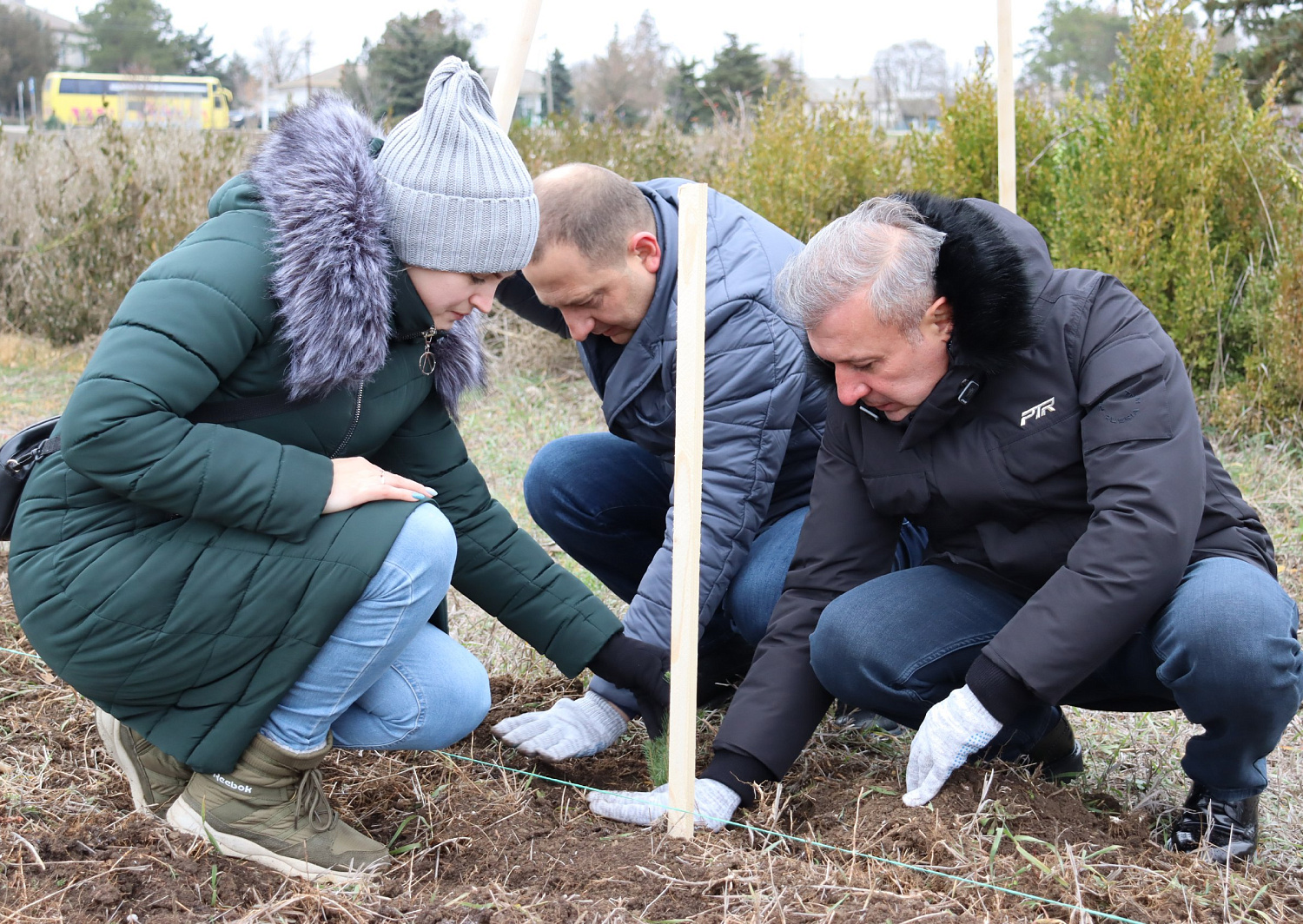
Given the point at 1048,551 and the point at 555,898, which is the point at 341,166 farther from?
the point at 1048,551

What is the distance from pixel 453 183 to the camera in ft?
6.02

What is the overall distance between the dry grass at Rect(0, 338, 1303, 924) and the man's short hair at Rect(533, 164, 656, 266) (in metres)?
1.18

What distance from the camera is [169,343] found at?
1627 mm

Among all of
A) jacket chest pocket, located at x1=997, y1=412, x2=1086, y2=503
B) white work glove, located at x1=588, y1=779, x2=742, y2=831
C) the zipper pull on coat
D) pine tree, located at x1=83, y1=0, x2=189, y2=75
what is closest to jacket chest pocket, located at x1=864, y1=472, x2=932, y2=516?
jacket chest pocket, located at x1=997, y1=412, x2=1086, y2=503

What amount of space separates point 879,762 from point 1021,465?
0.82m

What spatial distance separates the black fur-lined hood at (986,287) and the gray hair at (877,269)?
0.11ft

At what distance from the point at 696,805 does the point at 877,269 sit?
1.06 metres

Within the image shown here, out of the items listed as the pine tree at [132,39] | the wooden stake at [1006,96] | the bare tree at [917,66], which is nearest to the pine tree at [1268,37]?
the wooden stake at [1006,96]

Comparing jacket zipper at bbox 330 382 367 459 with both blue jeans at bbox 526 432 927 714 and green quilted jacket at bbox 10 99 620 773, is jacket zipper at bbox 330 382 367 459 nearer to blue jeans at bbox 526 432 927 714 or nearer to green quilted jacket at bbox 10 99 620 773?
green quilted jacket at bbox 10 99 620 773

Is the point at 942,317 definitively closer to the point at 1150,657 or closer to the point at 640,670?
the point at 1150,657

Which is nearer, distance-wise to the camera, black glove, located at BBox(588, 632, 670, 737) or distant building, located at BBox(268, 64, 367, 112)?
black glove, located at BBox(588, 632, 670, 737)

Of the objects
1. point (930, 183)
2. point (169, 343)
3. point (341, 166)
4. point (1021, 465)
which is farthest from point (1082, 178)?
point (169, 343)

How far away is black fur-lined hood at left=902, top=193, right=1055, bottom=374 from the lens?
6.26 feet

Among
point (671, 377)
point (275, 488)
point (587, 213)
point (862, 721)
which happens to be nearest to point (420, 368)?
point (275, 488)
